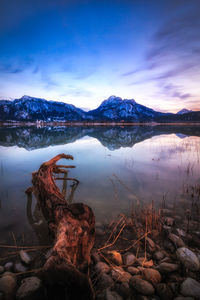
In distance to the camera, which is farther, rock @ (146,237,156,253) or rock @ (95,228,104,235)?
rock @ (95,228,104,235)

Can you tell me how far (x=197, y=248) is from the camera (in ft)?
12.9

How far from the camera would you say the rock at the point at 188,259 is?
319cm

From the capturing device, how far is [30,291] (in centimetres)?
256

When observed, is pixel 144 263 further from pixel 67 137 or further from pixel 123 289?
pixel 67 137

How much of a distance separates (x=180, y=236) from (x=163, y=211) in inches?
57.2

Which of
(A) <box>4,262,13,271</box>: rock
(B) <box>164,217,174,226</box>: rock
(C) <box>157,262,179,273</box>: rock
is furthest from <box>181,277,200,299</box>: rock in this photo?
(A) <box>4,262,13,271</box>: rock

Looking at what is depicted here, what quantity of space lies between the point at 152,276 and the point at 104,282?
38.1 inches

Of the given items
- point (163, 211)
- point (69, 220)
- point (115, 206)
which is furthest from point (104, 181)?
point (69, 220)

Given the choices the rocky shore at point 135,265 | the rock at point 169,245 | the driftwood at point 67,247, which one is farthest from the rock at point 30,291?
the rock at point 169,245

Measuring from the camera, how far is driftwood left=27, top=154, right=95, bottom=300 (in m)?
2.30

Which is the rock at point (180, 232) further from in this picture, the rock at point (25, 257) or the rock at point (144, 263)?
the rock at point (25, 257)

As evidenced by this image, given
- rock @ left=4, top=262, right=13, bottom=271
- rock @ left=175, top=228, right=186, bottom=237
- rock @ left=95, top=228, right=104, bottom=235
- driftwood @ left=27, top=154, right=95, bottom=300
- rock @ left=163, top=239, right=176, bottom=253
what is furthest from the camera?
rock @ left=95, top=228, right=104, bottom=235

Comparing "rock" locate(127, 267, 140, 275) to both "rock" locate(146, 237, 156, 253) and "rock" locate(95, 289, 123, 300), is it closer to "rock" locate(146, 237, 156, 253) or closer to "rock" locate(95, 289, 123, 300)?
"rock" locate(95, 289, 123, 300)

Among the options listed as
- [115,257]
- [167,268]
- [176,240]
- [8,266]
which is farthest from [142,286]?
[8,266]
